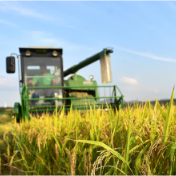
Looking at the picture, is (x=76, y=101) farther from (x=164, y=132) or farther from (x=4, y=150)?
(x=164, y=132)

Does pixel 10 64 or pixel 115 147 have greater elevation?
pixel 10 64

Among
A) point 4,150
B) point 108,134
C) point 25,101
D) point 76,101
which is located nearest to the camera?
point 108,134

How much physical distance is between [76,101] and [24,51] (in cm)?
267

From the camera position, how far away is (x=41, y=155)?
2.82m

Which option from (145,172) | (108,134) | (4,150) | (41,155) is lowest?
(4,150)

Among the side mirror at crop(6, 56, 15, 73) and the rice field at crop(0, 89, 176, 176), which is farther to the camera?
the side mirror at crop(6, 56, 15, 73)

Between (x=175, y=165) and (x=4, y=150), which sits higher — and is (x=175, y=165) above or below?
above

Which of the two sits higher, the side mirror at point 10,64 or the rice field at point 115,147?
the side mirror at point 10,64

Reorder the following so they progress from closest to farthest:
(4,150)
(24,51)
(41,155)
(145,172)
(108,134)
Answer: (145,172) < (108,134) < (41,155) < (4,150) < (24,51)

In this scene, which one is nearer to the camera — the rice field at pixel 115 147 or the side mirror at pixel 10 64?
the rice field at pixel 115 147

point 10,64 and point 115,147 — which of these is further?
point 10,64

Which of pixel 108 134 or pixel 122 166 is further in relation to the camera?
pixel 108 134

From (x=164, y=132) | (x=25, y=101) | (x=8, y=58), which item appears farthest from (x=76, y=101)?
(x=164, y=132)

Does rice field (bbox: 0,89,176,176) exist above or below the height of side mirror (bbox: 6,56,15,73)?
below
